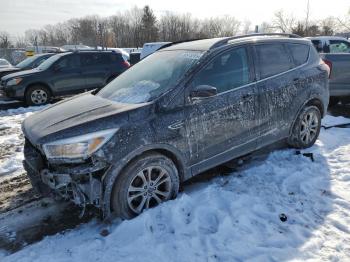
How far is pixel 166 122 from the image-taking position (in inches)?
141

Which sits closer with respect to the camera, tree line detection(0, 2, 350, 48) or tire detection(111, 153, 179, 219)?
tire detection(111, 153, 179, 219)

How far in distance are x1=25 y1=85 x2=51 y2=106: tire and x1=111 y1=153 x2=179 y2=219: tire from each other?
8403 mm

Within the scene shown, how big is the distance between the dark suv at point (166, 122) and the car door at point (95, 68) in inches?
282

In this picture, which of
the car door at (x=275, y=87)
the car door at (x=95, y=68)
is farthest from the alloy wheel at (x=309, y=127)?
the car door at (x=95, y=68)

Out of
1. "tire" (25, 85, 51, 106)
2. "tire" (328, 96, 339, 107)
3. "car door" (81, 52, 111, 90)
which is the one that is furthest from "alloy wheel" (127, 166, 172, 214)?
"car door" (81, 52, 111, 90)

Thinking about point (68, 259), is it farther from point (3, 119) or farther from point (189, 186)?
point (3, 119)

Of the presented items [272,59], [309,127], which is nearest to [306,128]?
[309,127]

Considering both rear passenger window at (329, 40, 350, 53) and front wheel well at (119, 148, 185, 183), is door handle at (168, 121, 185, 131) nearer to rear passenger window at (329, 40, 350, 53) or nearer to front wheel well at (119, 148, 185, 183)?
front wheel well at (119, 148, 185, 183)

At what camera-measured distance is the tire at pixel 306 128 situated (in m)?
5.23

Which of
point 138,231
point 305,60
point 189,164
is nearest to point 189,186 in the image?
point 189,164

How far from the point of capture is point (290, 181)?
4.34 metres

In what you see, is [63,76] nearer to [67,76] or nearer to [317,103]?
[67,76]

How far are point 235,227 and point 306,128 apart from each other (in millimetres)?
2687

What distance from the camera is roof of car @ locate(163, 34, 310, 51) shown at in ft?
14.0
